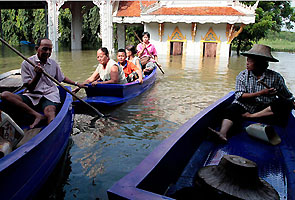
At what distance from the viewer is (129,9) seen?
1981cm

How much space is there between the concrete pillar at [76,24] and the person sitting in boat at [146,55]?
46.6 feet

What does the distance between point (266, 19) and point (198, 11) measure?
6027 mm

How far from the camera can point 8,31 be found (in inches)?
1032

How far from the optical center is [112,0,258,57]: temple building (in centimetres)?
1670

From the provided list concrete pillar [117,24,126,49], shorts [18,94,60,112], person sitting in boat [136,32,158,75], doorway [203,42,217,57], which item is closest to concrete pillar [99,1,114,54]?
concrete pillar [117,24,126,49]

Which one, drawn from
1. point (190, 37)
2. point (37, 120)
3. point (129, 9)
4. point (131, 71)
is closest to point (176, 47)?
point (190, 37)

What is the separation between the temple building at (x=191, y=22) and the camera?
1670cm

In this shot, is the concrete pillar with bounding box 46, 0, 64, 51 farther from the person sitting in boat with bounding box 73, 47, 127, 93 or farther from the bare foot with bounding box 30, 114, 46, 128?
the bare foot with bounding box 30, 114, 46, 128

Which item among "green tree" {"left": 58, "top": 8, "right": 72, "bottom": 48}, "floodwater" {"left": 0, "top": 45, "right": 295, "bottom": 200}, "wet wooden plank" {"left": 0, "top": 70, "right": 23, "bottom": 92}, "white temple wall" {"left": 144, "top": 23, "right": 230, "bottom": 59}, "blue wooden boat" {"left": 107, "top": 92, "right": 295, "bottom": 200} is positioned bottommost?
"floodwater" {"left": 0, "top": 45, "right": 295, "bottom": 200}

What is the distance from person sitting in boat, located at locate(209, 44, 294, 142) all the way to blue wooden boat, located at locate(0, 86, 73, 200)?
1.90 metres

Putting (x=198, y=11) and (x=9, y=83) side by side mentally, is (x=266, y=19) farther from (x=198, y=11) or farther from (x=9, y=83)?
(x=9, y=83)

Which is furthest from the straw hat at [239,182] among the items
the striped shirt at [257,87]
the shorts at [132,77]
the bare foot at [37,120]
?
the shorts at [132,77]

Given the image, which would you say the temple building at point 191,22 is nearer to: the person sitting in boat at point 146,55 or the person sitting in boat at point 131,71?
the person sitting in boat at point 146,55

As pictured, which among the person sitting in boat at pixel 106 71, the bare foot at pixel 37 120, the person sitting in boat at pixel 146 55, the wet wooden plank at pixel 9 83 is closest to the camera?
the bare foot at pixel 37 120
